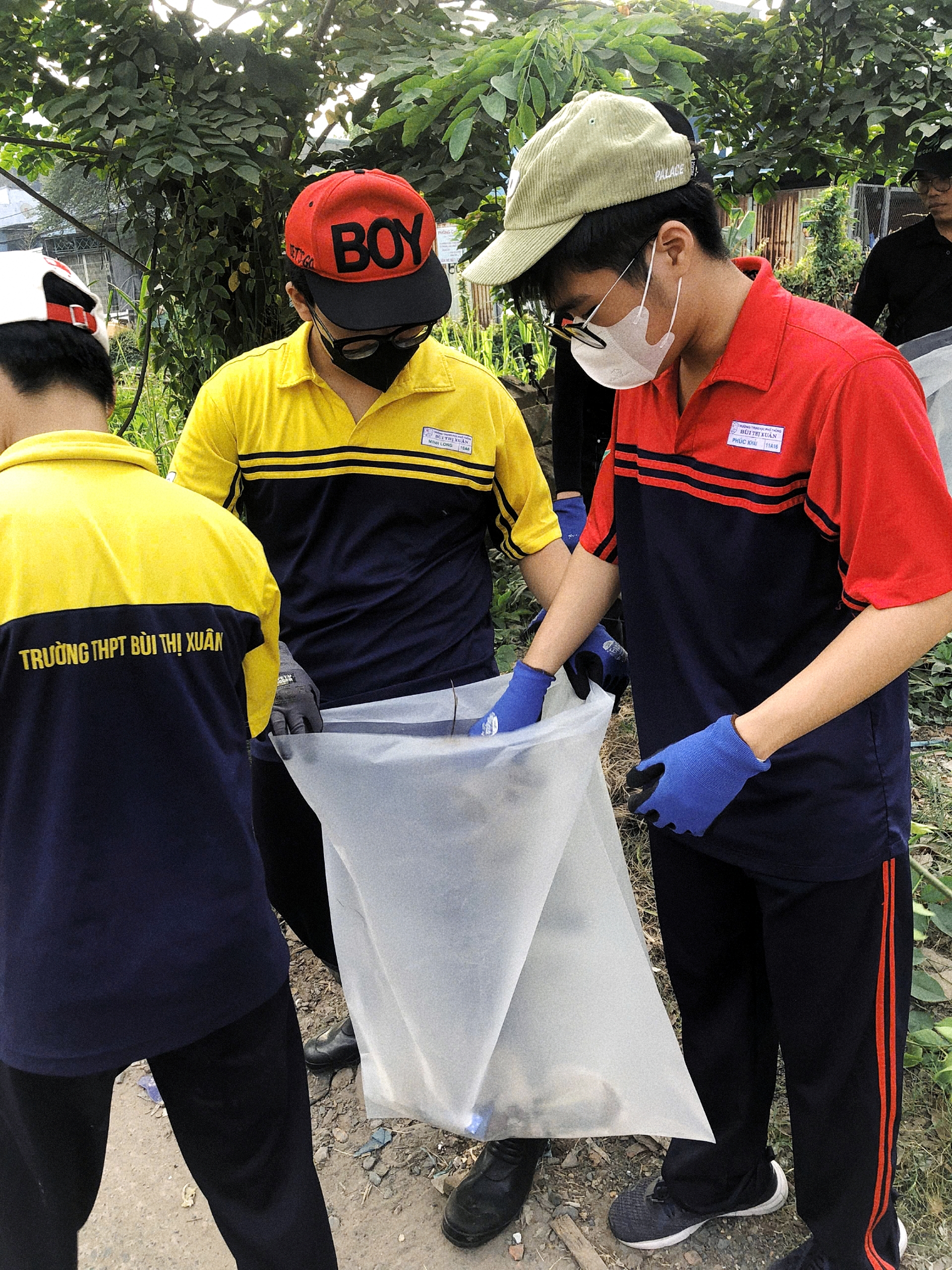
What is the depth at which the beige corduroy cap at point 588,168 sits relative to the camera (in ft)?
3.67

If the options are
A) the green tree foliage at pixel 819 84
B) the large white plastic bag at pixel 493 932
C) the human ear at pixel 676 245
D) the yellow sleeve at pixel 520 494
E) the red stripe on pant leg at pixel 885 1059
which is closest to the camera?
the human ear at pixel 676 245

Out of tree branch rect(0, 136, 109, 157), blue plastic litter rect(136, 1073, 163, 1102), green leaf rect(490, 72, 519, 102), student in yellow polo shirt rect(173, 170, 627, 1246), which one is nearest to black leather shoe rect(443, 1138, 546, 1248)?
student in yellow polo shirt rect(173, 170, 627, 1246)

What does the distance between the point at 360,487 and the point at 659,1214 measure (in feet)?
4.61

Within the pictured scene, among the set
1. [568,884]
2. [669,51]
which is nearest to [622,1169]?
[568,884]

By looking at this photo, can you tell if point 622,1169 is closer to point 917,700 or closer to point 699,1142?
point 699,1142

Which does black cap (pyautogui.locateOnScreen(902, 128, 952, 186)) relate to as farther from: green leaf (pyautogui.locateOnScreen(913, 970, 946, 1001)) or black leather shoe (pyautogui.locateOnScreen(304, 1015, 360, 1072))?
black leather shoe (pyautogui.locateOnScreen(304, 1015, 360, 1072))

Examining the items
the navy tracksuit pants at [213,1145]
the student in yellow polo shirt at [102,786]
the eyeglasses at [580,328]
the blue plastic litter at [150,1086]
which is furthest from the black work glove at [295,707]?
the blue plastic litter at [150,1086]

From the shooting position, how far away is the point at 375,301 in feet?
5.04

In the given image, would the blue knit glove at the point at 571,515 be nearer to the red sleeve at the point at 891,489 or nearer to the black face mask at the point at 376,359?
the black face mask at the point at 376,359

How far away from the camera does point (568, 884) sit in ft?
4.95

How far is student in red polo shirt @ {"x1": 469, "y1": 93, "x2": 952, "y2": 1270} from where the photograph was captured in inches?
42.2

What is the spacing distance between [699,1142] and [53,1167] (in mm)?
1035

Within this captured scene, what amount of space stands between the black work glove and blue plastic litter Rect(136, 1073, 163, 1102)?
1155 mm

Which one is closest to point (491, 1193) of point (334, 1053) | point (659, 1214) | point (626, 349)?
point (659, 1214)
